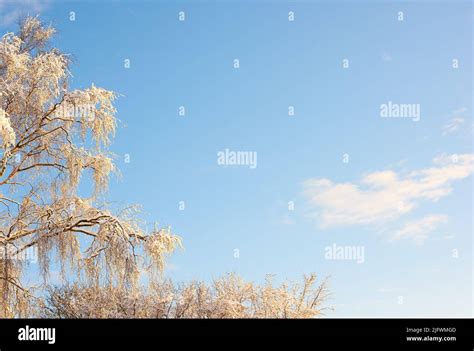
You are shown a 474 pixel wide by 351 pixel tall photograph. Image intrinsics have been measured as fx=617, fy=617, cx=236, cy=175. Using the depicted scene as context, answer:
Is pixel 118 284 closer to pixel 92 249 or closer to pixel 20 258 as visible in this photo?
pixel 92 249

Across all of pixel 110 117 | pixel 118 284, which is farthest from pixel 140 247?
pixel 110 117

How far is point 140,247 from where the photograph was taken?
11578 millimetres

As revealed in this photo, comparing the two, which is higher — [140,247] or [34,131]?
[34,131]

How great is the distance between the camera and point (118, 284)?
11.2 m
